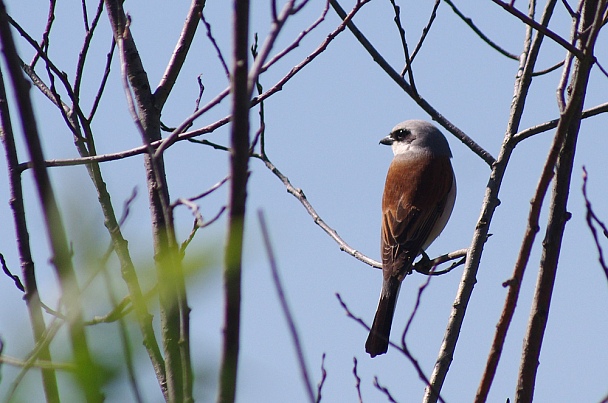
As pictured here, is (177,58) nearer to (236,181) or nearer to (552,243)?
(552,243)

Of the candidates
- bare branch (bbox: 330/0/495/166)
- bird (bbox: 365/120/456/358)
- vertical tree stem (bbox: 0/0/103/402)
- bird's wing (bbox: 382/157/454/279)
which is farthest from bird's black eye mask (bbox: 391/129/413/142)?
vertical tree stem (bbox: 0/0/103/402)

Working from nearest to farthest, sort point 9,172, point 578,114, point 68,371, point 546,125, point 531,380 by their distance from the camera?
point 68,371 → point 531,380 → point 578,114 → point 9,172 → point 546,125

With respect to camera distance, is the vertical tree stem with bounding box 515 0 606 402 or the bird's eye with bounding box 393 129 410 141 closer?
the vertical tree stem with bounding box 515 0 606 402

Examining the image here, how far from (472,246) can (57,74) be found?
2.00 metres

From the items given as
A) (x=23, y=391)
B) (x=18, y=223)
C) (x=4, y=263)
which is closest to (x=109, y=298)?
(x=23, y=391)

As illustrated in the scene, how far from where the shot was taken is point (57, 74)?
3494mm

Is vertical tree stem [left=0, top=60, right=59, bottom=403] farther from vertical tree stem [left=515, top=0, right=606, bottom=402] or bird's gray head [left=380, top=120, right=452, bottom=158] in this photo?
bird's gray head [left=380, top=120, right=452, bottom=158]

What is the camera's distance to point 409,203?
268 inches

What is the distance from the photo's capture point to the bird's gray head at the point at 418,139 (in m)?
7.43

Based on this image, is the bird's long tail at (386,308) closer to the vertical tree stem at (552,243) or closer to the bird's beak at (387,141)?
the bird's beak at (387,141)

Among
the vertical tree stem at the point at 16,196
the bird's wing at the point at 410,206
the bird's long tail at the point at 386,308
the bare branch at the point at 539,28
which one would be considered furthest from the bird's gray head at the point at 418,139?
the vertical tree stem at the point at 16,196

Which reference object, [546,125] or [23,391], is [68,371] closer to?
[23,391]

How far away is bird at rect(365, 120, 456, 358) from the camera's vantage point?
19.7ft

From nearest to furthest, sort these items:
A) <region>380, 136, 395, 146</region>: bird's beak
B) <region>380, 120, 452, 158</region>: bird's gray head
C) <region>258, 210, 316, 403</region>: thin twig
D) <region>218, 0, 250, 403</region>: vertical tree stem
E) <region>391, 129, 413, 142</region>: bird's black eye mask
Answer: <region>218, 0, 250, 403</region>: vertical tree stem < <region>258, 210, 316, 403</region>: thin twig < <region>380, 120, 452, 158</region>: bird's gray head < <region>391, 129, 413, 142</region>: bird's black eye mask < <region>380, 136, 395, 146</region>: bird's beak
